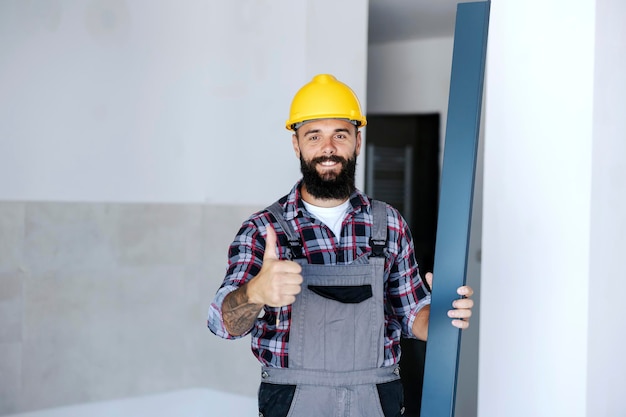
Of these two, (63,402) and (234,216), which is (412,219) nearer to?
(234,216)

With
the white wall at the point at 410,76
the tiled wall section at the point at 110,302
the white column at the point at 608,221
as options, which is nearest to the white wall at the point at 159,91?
the tiled wall section at the point at 110,302

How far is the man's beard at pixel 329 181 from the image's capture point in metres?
1.87

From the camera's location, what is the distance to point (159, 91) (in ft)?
11.6

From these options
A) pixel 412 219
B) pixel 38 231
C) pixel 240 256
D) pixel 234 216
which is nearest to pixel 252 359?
pixel 234 216

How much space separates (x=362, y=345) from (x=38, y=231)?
1980 mm

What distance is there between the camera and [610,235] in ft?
7.47

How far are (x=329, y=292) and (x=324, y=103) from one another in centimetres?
54

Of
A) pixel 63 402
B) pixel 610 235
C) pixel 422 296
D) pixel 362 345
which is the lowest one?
pixel 63 402

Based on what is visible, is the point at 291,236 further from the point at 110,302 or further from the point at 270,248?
the point at 110,302

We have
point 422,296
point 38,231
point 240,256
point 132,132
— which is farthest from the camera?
point 132,132

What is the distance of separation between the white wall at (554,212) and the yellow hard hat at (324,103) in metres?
0.79

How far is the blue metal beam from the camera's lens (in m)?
1.60

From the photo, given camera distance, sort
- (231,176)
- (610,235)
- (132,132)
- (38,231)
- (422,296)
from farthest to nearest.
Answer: (231,176)
(132,132)
(38,231)
(610,235)
(422,296)

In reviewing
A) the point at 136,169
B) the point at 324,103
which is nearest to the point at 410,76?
the point at 136,169
